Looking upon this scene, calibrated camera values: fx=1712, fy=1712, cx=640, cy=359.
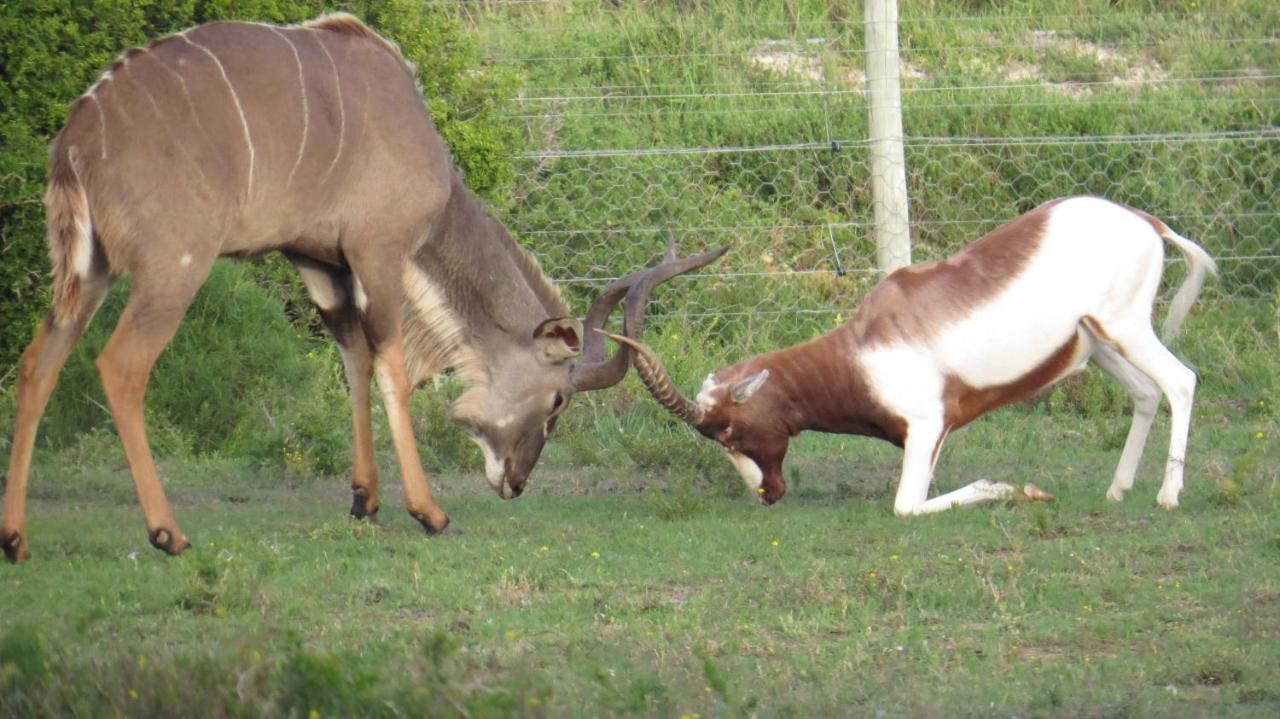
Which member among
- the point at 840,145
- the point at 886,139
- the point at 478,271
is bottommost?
the point at 840,145

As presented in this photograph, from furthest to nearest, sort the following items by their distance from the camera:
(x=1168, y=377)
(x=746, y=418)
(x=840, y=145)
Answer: (x=840, y=145) → (x=746, y=418) → (x=1168, y=377)

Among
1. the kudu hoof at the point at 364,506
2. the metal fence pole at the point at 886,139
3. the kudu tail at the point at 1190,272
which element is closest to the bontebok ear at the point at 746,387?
the kudu hoof at the point at 364,506

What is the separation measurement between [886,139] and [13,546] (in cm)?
624

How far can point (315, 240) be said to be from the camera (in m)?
6.90

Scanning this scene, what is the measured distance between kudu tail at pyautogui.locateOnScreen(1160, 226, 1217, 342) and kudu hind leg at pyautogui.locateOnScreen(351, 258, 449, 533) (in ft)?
10.9

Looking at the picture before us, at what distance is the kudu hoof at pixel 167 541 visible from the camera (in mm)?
6348

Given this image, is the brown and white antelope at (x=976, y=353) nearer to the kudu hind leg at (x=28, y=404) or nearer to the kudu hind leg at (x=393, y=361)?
the kudu hind leg at (x=393, y=361)

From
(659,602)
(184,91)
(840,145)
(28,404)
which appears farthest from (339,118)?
(840,145)

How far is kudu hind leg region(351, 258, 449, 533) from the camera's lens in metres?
6.94

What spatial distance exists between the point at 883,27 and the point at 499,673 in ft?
23.4

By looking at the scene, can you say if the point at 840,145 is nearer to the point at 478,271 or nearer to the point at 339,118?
the point at 478,271

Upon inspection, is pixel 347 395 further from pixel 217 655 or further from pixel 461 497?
pixel 217 655

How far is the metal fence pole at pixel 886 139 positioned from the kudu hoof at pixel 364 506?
4.33 metres

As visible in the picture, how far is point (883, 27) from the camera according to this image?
1077cm
